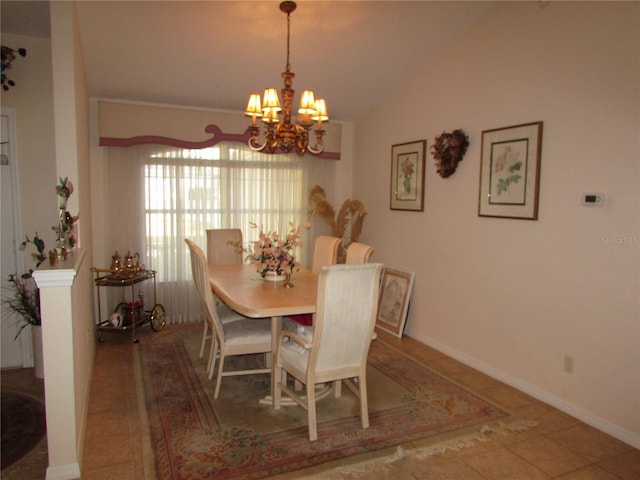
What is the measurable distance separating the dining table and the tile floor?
0.95m

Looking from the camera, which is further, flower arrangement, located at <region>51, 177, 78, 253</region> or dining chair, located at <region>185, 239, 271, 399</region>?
dining chair, located at <region>185, 239, 271, 399</region>

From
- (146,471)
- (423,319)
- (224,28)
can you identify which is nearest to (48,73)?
(224,28)

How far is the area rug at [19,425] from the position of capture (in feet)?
8.25

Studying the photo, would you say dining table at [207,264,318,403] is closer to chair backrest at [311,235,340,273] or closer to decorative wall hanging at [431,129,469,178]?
chair backrest at [311,235,340,273]

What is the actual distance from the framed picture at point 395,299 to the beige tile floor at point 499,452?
4.60ft

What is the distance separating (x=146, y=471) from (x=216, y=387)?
0.86m

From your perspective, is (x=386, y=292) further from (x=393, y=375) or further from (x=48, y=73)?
(x=48, y=73)

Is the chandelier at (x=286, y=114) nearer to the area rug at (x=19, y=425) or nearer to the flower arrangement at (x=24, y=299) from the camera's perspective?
the flower arrangement at (x=24, y=299)

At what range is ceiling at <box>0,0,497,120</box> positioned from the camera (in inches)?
132

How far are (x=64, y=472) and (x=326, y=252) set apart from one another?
246cm

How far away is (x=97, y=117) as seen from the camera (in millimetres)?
4457

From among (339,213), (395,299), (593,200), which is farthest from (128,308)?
(593,200)

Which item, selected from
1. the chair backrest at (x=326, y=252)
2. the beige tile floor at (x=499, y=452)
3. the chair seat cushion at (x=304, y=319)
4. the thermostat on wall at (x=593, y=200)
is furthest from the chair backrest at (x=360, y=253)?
the thermostat on wall at (x=593, y=200)

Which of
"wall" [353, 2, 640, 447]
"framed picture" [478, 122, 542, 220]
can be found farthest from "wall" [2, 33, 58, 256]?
"framed picture" [478, 122, 542, 220]
